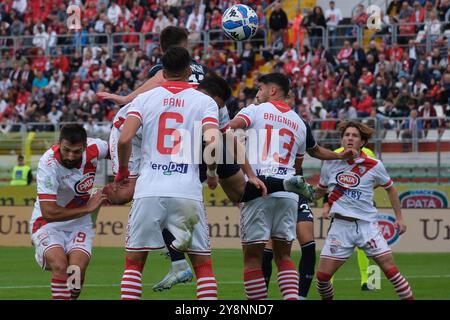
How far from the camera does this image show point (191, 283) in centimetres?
1703

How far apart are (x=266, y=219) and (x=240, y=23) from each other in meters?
3.17

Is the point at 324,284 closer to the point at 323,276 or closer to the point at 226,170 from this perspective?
the point at 323,276

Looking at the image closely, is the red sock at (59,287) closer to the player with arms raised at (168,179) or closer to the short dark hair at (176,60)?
the player with arms raised at (168,179)

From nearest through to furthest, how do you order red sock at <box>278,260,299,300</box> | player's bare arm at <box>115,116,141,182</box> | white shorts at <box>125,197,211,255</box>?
player's bare arm at <box>115,116,141,182</box> < white shorts at <box>125,197,211,255</box> < red sock at <box>278,260,299,300</box>

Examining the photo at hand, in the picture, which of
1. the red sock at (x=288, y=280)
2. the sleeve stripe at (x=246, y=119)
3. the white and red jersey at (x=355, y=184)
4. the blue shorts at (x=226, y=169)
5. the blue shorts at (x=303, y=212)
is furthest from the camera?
the blue shorts at (x=303, y=212)

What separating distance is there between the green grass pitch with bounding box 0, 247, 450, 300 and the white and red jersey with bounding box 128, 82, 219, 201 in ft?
14.9

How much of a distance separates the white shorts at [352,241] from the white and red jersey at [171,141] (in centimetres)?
351

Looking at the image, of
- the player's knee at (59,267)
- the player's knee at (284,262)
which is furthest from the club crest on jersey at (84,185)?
the player's knee at (284,262)

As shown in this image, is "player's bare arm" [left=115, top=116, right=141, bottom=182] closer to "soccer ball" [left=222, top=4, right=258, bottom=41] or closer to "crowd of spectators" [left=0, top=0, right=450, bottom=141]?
"soccer ball" [left=222, top=4, right=258, bottom=41]

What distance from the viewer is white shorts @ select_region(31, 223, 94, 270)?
460 inches

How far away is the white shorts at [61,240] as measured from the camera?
11.7m

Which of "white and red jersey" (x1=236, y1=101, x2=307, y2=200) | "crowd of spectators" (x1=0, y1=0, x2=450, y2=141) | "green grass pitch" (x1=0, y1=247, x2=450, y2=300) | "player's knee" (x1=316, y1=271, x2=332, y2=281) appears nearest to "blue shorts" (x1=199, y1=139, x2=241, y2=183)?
"white and red jersey" (x1=236, y1=101, x2=307, y2=200)
